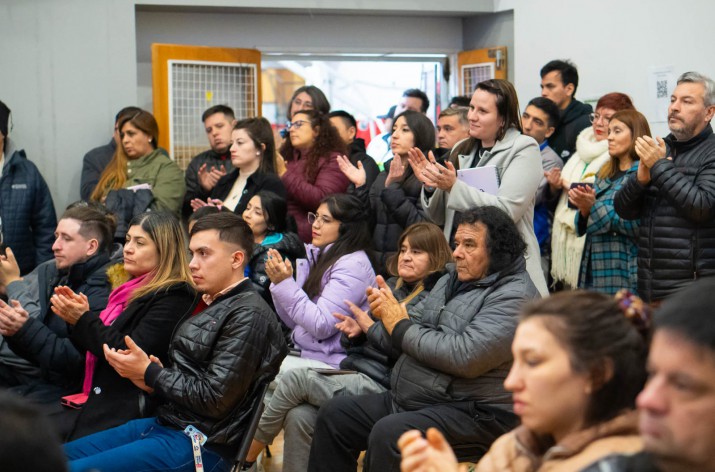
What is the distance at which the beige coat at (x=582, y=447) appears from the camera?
166 cm

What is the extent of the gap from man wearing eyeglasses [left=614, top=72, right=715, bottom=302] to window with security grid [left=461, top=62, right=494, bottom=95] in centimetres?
340

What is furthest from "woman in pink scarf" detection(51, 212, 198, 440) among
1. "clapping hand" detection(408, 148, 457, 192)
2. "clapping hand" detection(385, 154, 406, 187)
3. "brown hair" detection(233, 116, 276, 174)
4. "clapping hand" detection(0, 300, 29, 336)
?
"brown hair" detection(233, 116, 276, 174)

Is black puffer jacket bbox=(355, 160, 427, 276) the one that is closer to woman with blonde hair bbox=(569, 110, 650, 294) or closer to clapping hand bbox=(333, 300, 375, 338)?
clapping hand bbox=(333, 300, 375, 338)

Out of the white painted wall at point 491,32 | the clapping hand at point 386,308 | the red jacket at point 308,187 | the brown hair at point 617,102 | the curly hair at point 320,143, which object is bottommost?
the clapping hand at point 386,308

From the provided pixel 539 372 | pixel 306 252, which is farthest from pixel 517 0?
pixel 539 372

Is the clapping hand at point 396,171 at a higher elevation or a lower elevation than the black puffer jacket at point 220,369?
higher

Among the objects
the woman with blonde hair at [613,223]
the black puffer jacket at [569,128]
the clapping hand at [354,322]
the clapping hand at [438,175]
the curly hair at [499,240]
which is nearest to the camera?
the curly hair at [499,240]

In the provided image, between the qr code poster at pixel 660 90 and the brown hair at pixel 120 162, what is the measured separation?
314 cm

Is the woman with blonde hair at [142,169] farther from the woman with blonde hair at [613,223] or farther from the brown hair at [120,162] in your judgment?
the woman with blonde hair at [613,223]

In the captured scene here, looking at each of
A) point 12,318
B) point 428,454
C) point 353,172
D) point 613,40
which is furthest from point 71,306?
point 613,40

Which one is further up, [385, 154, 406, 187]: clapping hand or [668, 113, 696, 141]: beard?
[668, 113, 696, 141]: beard

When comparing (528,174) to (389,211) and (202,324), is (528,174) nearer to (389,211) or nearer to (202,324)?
(389,211)

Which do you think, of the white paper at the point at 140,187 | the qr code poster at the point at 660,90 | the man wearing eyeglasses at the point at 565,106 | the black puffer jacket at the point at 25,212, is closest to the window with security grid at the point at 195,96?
the black puffer jacket at the point at 25,212

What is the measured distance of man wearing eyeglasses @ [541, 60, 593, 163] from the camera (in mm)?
5168
